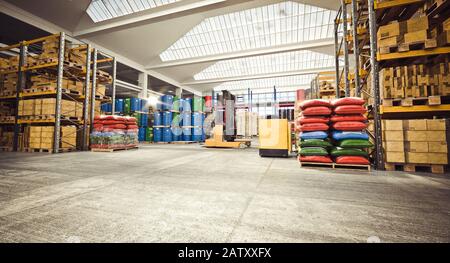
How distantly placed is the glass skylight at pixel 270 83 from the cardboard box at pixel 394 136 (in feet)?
72.3

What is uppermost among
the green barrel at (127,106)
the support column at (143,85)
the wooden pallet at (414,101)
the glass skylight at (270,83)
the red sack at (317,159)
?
the glass skylight at (270,83)

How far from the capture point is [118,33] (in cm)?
1393

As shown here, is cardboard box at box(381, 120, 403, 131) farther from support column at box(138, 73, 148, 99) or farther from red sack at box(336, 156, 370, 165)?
support column at box(138, 73, 148, 99)

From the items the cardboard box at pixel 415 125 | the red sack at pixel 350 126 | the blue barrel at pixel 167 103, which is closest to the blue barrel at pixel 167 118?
the blue barrel at pixel 167 103

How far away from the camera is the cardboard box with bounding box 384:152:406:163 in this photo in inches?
147

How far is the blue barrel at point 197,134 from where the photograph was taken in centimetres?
1379

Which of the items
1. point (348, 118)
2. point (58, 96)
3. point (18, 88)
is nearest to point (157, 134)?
point (58, 96)

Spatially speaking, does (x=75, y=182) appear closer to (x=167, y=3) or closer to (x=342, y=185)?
(x=342, y=185)

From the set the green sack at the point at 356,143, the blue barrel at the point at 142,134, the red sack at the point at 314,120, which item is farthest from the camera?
the blue barrel at the point at 142,134

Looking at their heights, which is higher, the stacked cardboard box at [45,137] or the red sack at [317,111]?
the red sack at [317,111]

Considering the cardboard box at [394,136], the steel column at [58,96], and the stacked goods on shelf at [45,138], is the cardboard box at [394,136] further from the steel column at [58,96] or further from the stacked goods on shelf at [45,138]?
the stacked goods on shelf at [45,138]

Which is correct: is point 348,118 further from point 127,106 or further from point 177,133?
point 127,106

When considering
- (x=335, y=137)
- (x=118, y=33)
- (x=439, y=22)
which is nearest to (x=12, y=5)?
(x=118, y=33)

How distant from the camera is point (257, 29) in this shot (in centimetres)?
1539
